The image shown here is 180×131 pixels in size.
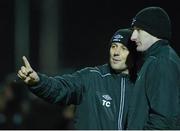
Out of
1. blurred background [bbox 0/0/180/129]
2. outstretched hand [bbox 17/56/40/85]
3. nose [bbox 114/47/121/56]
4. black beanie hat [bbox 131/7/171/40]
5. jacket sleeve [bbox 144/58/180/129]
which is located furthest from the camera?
blurred background [bbox 0/0/180/129]

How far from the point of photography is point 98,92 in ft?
21.0

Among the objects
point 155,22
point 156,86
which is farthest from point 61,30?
point 156,86

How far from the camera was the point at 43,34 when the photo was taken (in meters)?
13.1

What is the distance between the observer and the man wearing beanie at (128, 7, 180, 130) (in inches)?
219

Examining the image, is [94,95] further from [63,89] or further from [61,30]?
[61,30]

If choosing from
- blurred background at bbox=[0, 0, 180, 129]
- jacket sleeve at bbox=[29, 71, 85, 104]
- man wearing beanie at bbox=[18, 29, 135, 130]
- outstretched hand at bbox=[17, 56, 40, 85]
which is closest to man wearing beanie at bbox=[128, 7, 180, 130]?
man wearing beanie at bbox=[18, 29, 135, 130]

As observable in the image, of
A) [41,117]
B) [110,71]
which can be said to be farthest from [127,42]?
[41,117]

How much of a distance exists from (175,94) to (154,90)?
0.54ft

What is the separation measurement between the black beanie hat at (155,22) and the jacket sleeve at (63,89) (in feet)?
2.54

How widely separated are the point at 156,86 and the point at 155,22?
24.2 inches

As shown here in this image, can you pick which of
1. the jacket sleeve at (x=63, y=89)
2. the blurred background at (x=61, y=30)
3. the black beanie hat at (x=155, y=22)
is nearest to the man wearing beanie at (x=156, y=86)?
the black beanie hat at (x=155, y=22)

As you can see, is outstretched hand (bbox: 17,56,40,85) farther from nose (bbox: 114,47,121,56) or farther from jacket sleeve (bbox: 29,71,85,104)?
nose (bbox: 114,47,121,56)

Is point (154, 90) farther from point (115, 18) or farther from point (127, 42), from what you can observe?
point (115, 18)

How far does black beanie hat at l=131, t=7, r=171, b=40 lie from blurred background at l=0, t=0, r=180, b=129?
6.16m
